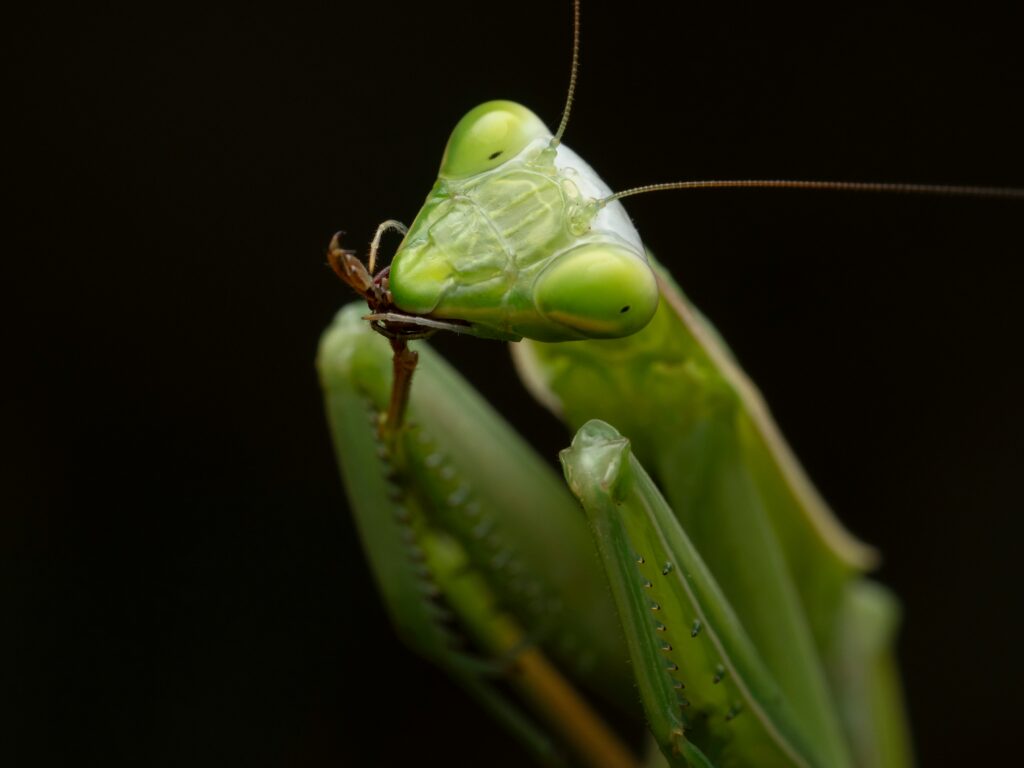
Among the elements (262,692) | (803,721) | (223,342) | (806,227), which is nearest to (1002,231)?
(806,227)

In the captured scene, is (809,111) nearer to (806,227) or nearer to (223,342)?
(806,227)

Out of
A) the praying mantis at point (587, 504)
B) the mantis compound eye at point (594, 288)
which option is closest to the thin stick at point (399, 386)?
the praying mantis at point (587, 504)

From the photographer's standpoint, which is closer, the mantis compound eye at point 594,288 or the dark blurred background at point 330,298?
the mantis compound eye at point 594,288

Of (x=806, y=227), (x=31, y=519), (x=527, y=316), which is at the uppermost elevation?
(x=527, y=316)

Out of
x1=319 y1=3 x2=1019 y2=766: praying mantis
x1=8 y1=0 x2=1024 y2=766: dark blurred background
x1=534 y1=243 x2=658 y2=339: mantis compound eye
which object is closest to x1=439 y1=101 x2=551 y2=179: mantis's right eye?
x1=319 y1=3 x2=1019 y2=766: praying mantis

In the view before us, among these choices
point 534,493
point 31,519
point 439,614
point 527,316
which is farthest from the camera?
point 31,519

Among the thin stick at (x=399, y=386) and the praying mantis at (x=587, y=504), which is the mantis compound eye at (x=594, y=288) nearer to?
the praying mantis at (x=587, y=504)
